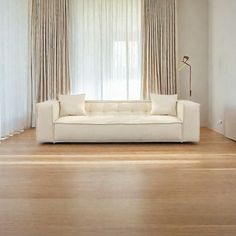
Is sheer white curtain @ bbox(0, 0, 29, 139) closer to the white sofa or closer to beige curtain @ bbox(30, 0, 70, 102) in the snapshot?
beige curtain @ bbox(30, 0, 70, 102)

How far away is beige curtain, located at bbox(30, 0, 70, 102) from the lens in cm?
697

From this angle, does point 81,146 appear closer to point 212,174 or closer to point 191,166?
point 191,166

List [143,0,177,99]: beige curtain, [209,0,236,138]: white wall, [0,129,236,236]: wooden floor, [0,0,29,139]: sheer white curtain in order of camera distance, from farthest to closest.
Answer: [143,0,177,99]: beige curtain, [0,0,29,139]: sheer white curtain, [209,0,236,138]: white wall, [0,129,236,236]: wooden floor

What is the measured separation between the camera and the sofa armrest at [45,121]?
4.99 metres

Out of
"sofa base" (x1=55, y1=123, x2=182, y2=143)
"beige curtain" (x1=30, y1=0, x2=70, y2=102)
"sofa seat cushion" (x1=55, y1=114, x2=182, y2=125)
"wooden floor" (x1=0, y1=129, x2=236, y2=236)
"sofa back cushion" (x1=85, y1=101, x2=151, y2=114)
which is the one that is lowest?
"wooden floor" (x1=0, y1=129, x2=236, y2=236)

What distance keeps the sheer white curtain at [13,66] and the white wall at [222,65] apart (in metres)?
3.59

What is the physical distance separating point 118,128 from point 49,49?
2851 millimetres

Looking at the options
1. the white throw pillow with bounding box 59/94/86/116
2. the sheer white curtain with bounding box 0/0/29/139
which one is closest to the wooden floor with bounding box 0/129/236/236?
the white throw pillow with bounding box 59/94/86/116

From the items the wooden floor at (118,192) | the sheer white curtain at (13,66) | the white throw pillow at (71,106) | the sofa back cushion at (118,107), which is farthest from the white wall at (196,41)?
the sheer white curtain at (13,66)

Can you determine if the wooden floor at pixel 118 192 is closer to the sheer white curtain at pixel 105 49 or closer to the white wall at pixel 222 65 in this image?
the white wall at pixel 222 65

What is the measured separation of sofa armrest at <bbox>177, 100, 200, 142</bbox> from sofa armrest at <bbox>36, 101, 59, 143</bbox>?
186cm

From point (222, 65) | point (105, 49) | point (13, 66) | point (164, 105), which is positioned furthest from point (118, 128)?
point (105, 49)

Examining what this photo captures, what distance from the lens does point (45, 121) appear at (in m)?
5.00

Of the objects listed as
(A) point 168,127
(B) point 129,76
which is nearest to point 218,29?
(B) point 129,76
